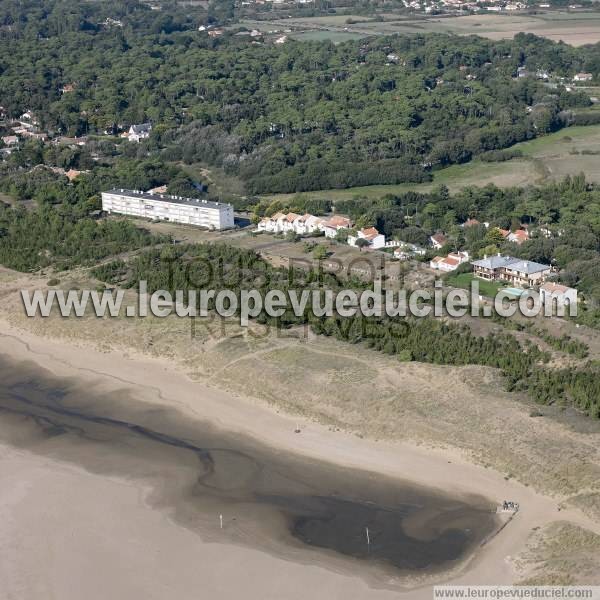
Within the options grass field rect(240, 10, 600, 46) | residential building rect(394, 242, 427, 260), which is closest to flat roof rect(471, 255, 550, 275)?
residential building rect(394, 242, 427, 260)

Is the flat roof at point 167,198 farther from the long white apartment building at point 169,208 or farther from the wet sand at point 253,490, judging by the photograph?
the wet sand at point 253,490

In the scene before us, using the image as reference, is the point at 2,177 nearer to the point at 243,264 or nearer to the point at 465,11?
the point at 243,264

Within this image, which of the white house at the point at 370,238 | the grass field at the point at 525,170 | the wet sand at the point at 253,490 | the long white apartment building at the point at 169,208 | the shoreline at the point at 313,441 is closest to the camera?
the shoreline at the point at 313,441

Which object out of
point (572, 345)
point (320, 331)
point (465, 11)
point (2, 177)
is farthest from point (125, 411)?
point (465, 11)

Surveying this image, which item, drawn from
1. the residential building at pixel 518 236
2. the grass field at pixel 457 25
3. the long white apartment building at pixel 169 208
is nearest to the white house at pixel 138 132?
the long white apartment building at pixel 169 208

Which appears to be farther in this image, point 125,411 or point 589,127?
point 589,127

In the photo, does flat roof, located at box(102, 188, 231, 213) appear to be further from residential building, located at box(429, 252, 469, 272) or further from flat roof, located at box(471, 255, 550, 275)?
flat roof, located at box(471, 255, 550, 275)
